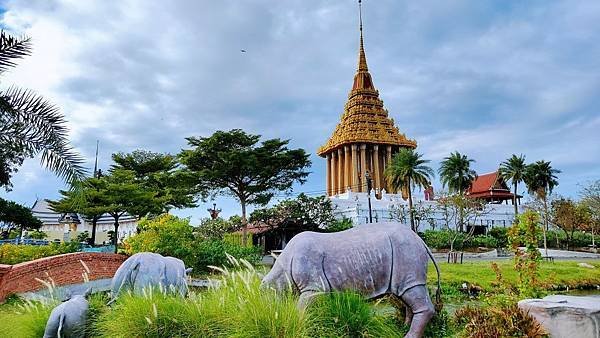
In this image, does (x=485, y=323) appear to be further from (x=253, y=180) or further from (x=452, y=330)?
(x=253, y=180)

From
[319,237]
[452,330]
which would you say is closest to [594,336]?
[452,330]

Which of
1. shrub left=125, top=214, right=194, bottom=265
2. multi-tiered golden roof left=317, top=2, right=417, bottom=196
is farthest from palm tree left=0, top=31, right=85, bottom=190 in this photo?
multi-tiered golden roof left=317, top=2, right=417, bottom=196

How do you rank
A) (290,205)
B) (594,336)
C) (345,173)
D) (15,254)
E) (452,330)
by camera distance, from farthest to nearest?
(345,173), (290,205), (15,254), (452,330), (594,336)

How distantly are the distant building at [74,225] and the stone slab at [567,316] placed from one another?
Result: 30.9 metres

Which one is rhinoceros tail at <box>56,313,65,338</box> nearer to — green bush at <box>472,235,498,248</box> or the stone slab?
the stone slab

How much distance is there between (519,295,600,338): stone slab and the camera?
5223 mm

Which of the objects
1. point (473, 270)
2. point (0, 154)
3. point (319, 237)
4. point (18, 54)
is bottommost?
point (473, 270)

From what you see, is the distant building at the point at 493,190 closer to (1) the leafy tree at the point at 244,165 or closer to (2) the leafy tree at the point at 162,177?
(1) the leafy tree at the point at 244,165

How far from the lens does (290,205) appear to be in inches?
1156

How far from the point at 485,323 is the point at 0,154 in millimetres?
9317

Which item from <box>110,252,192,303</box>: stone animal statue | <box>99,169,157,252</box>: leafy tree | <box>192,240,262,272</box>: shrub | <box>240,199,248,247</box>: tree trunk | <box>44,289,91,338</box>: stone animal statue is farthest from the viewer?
<box>240,199,248,247</box>: tree trunk

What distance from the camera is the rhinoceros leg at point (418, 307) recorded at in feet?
17.4

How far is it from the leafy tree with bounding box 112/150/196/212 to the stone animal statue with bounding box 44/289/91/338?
22607 millimetres

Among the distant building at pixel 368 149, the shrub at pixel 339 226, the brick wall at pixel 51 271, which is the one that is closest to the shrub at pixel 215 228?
the shrub at pixel 339 226
